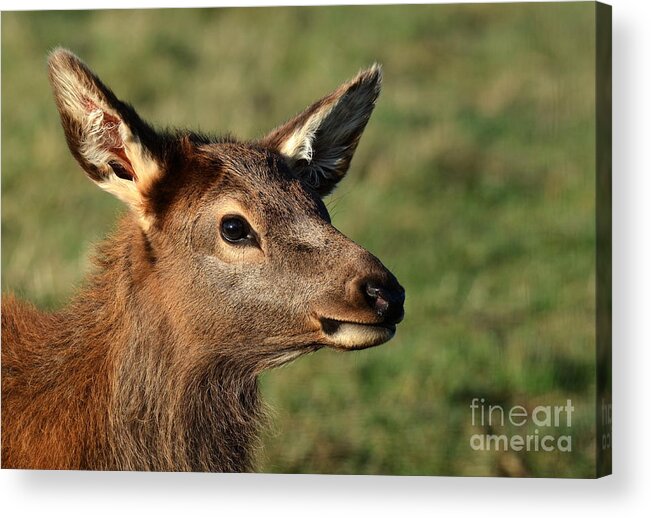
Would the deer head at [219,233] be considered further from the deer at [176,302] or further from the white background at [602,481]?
the white background at [602,481]

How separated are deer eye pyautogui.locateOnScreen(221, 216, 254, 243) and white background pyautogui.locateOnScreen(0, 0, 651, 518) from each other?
114cm

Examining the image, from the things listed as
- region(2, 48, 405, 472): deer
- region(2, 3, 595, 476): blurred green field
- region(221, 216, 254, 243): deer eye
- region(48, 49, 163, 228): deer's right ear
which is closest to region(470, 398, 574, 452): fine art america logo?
region(2, 3, 595, 476): blurred green field

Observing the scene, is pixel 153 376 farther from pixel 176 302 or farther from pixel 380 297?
pixel 380 297

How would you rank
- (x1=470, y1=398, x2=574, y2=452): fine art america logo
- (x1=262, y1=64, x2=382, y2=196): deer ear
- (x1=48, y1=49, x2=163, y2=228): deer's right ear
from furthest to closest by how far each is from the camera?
(x1=470, y1=398, x2=574, y2=452): fine art america logo < (x1=262, y1=64, x2=382, y2=196): deer ear < (x1=48, y1=49, x2=163, y2=228): deer's right ear

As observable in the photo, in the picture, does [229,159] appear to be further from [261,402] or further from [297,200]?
[261,402]

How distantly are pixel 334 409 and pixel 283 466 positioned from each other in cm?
43

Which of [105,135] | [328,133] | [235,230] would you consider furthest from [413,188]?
[105,135]

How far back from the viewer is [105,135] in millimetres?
5887

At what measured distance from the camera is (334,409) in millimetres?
6984

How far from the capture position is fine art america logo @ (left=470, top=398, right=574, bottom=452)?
6.54 meters

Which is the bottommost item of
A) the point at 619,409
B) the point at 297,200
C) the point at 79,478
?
the point at 79,478

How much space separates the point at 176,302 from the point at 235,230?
0.38m

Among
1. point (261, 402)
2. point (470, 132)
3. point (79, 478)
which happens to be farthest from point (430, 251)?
point (79, 478)

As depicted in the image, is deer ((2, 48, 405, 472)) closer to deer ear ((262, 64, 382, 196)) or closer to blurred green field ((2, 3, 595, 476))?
deer ear ((262, 64, 382, 196))
